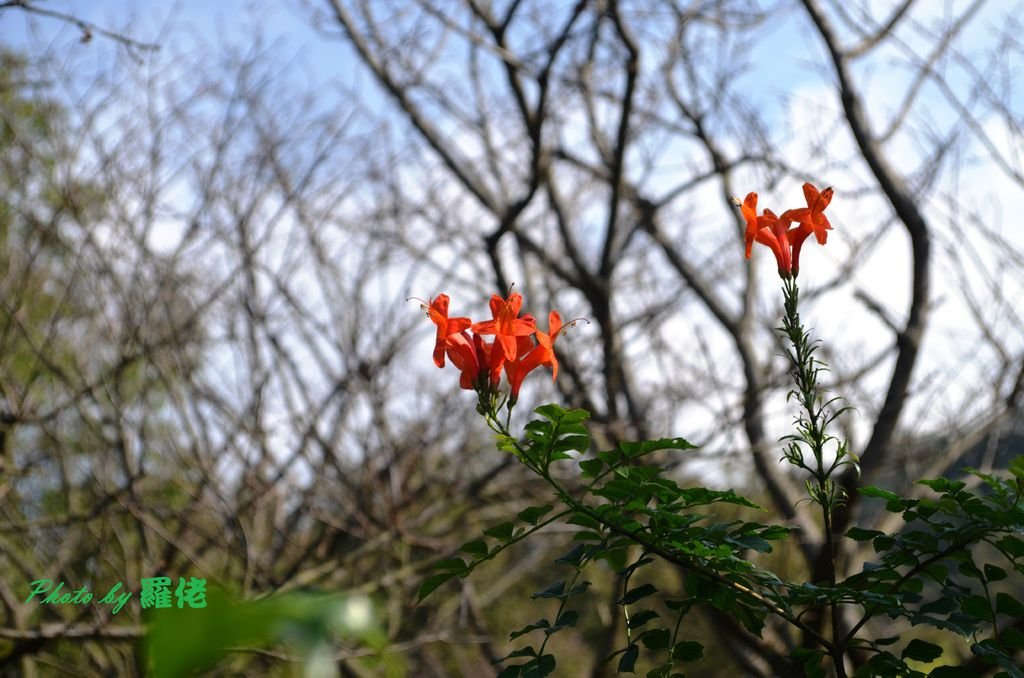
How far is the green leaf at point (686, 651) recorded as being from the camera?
121 centimetres

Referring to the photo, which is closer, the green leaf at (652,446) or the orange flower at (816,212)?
the green leaf at (652,446)

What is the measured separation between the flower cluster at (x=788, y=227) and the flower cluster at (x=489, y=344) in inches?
12.2

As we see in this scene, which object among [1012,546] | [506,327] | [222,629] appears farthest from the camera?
[506,327]

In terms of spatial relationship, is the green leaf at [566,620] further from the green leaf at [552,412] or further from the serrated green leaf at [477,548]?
the green leaf at [552,412]

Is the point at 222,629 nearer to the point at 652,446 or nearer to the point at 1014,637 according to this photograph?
the point at 652,446

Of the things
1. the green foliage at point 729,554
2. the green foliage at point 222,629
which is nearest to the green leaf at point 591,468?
the green foliage at point 729,554

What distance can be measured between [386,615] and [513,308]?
374 centimetres

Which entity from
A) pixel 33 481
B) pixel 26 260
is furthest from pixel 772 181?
pixel 33 481

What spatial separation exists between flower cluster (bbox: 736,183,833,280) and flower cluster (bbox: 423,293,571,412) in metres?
0.31

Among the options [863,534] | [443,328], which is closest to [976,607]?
[863,534]

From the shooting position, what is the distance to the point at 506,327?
1.30m

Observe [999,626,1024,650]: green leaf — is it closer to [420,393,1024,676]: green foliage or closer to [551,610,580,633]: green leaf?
[420,393,1024,676]: green foliage

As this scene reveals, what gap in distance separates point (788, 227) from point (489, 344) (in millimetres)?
456

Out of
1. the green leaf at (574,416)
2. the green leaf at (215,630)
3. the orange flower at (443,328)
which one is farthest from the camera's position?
the orange flower at (443,328)
